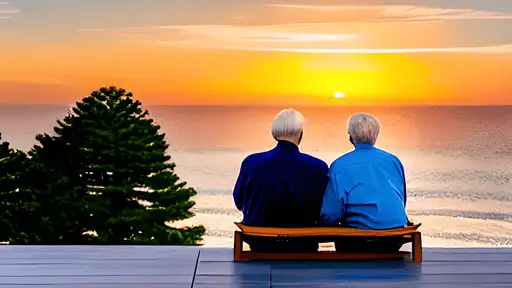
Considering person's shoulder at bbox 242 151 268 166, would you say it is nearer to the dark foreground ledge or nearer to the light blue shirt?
the light blue shirt

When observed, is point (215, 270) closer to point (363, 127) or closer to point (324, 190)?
point (324, 190)

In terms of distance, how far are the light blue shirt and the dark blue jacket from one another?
74 millimetres

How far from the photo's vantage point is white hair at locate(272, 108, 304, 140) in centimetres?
418

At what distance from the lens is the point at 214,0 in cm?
5150

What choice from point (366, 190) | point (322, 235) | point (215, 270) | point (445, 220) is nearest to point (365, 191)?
point (366, 190)

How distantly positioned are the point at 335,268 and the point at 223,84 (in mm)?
43017

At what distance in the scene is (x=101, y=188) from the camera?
25.6m

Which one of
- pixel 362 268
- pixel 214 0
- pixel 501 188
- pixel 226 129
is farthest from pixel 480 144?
pixel 362 268

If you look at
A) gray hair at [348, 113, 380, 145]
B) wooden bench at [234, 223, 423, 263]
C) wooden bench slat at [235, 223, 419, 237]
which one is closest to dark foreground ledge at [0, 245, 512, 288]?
wooden bench at [234, 223, 423, 263]

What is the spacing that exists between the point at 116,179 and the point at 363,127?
73.6 ft

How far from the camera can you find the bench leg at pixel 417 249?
14.1 feet

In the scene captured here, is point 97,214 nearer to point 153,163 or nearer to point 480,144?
point 153,163

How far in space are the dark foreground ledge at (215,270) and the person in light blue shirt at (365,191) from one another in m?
0.18

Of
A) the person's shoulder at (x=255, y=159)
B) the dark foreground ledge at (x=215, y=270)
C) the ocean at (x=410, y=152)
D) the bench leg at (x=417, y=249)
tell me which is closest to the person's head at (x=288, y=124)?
the person's shoulder at (x=255, y=159)
